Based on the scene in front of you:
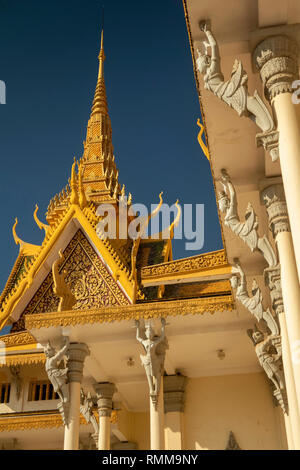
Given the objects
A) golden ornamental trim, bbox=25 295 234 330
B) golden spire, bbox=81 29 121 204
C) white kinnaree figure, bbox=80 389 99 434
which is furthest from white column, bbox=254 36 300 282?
golden spire, bbox=81 29 121 204

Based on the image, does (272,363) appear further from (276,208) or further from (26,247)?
(26,247)

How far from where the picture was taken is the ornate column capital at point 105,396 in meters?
11.2

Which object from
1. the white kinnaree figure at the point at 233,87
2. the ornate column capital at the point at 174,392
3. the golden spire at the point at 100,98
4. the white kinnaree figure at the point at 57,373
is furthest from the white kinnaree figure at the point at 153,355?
the golden spire at the point at 100,98

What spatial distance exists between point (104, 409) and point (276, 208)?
22.1 feet

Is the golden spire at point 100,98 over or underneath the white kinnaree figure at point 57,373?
over

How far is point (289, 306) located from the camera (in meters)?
5.12

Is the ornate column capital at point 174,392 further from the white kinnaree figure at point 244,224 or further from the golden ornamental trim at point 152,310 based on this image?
the white kinnaree figure at point 244,224

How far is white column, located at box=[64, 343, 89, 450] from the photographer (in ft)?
29.9

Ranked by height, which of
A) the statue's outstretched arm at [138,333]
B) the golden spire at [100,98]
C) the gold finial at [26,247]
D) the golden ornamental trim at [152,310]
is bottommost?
the statue's outstretched arm at [138,333]

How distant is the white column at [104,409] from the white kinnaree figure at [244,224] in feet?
19.2

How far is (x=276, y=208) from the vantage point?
19.4 feet

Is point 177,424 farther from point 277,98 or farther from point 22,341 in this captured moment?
point 277,98
